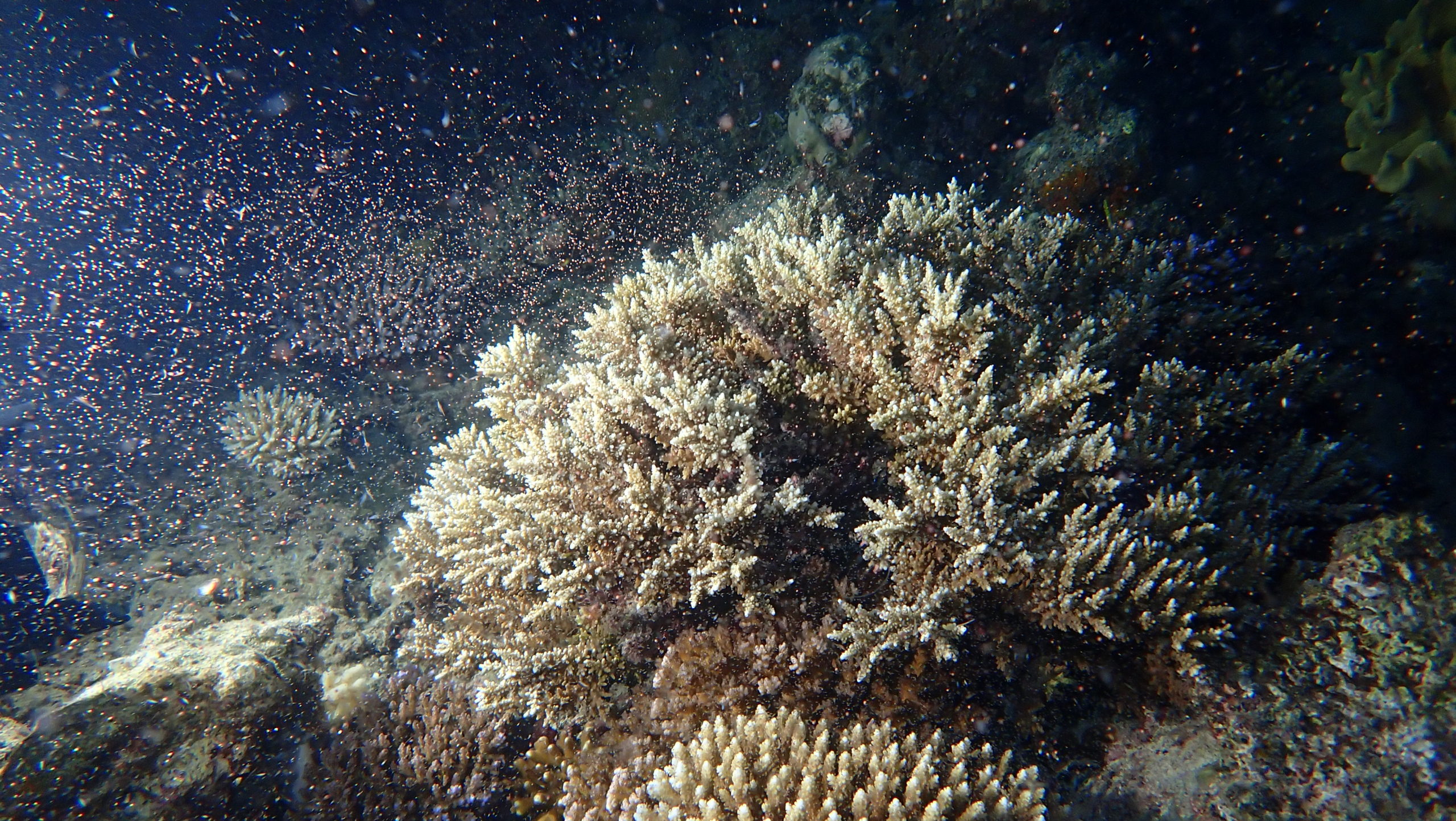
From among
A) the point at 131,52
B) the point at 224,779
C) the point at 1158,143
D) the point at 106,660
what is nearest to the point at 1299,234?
the point at 1158,143

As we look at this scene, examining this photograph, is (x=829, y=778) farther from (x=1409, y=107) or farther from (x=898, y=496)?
(x=1409, y=107)

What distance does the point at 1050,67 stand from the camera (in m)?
6.15

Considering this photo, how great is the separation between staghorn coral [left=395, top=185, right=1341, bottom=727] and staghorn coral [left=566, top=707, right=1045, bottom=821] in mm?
245

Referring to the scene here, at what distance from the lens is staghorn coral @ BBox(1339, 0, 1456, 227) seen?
411 centimetres

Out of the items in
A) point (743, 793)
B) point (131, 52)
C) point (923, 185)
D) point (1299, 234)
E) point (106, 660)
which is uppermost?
point (131, 52)

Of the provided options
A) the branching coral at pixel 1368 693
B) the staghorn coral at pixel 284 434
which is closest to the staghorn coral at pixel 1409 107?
the branching coral at pixel 1368 693

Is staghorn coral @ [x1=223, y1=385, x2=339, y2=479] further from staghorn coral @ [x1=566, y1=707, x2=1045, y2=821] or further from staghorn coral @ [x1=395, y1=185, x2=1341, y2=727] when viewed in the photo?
staghorn coral @ [x1=566, y1=707, x2=1045, y2=821]

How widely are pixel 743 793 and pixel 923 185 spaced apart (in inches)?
251

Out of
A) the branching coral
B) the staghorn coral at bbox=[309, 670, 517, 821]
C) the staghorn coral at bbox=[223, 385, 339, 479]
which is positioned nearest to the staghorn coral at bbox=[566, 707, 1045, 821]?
the branching coral

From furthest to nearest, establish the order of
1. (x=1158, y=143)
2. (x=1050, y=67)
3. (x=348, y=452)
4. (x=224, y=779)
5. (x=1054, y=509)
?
(x=348, y=452) < (x=1050, y=67) < (x=1158, y=143) < (x=224, y=779) < (x=1054, y=509)

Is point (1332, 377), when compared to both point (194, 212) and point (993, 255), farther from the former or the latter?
point (194, 212)

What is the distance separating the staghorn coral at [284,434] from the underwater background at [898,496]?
0.06 meters

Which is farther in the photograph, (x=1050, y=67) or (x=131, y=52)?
(x=131, y=52)

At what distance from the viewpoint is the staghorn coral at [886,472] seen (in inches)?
86.1
